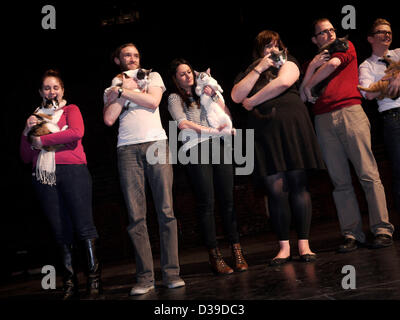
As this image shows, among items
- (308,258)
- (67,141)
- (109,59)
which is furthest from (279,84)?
(109,59)

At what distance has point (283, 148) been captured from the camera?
2.79 meters

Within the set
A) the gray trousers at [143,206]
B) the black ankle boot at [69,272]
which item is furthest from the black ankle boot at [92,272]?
the gray trousers at [143,206]

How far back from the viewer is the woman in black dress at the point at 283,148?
109 inches

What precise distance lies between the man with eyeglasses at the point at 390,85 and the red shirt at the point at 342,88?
135 mm

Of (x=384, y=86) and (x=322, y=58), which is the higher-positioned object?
(x=322, y=58)

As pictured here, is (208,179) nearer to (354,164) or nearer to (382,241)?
(354,164)

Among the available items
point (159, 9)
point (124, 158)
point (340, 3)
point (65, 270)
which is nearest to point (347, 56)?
point (124, 158)

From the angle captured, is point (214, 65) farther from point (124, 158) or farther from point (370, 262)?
point (370, 262)

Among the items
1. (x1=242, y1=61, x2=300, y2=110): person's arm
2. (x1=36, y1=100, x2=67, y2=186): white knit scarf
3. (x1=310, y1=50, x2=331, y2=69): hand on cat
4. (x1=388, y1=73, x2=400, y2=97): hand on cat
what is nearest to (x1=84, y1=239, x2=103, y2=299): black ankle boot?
(x1=36, y1=100, x2=67, y2=186): white knit scarf

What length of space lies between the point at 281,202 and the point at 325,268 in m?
0.56

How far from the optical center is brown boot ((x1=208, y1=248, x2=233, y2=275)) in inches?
108

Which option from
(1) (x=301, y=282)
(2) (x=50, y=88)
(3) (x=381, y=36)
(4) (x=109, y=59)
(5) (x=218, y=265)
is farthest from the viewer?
(4) (x=109, y=59)

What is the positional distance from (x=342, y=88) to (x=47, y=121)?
207cm

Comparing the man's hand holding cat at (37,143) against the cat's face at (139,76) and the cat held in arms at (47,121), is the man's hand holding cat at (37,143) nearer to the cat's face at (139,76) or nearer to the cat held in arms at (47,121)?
the cat held in arms at (47,121)
